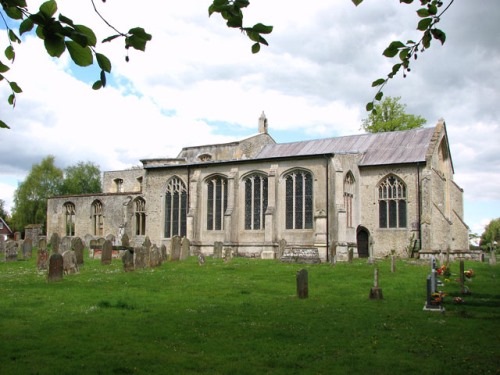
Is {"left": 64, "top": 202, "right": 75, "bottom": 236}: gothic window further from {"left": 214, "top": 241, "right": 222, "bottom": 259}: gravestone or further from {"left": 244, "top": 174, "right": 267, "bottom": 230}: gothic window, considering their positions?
{"left": 214, "top": 241, "right": 222, "bottom": 259}: gravestone

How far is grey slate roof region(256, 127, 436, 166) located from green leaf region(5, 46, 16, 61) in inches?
1034

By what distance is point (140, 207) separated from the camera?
125 feet

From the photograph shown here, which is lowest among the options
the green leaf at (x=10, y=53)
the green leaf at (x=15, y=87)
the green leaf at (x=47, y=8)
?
the green leaf at (x=15, y=87)

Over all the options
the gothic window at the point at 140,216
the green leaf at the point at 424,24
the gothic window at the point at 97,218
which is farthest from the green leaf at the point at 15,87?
the gothic window at the point at 97,218

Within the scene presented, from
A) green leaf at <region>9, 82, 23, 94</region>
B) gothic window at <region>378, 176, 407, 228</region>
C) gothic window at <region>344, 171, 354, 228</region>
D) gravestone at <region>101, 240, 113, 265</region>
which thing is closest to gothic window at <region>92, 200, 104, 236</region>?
gravestone at <region>101, 240, 113, 265</region>

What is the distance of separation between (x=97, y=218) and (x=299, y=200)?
715 inches

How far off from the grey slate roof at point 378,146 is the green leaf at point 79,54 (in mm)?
27081

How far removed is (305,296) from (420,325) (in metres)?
4.05

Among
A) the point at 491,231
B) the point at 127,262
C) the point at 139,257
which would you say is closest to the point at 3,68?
the point at 127,262

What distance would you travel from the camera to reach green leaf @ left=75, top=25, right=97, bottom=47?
303cm

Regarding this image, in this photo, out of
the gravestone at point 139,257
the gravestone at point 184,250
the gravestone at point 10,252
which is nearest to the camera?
the gravestone at point 139,257

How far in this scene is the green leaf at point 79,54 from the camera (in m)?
3.00

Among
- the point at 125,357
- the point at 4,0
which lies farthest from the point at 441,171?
the point at 4,0

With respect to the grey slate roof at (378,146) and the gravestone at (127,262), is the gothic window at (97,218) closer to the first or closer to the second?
the grey slate roof at (378,146)
